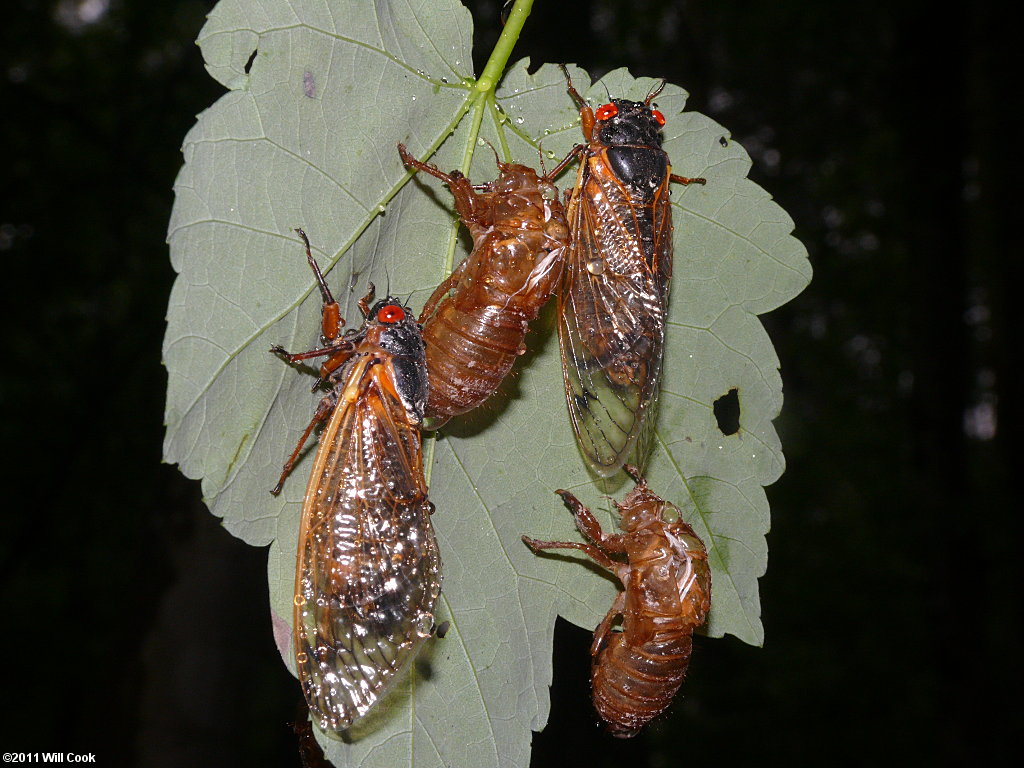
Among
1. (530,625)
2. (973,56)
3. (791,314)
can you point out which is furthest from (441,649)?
(791,314)

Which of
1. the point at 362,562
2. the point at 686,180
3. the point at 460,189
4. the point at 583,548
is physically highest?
the point at 686,180

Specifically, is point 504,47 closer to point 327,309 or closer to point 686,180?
point 686,180

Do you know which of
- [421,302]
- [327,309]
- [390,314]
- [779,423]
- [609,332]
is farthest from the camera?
[779,423]

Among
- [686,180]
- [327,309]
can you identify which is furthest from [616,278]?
[327,309]

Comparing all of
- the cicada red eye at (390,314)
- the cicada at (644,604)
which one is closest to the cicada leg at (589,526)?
the cicada at (644,604)

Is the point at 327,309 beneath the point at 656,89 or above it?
beneath

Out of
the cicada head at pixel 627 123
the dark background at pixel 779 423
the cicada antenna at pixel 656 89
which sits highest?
the cicada antenna at pixel 656 89

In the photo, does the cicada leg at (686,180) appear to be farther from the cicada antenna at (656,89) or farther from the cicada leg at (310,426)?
the cicada leg at (310,426)
